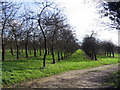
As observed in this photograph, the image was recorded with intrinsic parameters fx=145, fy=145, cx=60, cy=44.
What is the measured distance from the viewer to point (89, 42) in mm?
46531

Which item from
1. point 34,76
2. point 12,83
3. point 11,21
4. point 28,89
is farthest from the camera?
point 11,21

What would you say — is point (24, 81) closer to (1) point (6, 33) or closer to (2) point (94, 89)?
(2) point (94, 89)

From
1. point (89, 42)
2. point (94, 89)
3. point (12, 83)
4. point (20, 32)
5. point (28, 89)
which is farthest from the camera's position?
point (89, 42)

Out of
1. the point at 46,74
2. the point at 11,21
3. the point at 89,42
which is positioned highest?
the point at 11,21

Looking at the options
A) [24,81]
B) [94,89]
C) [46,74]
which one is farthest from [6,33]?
[94,89]

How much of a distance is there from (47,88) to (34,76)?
432 centimetres

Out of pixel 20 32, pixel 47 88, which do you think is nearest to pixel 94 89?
pixel 47 88

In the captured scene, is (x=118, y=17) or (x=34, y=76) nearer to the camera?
(x=118, y=17)

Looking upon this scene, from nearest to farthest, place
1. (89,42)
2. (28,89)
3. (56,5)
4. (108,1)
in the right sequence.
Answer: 1. (28,89)
2. (108,1)
3. (56,5)
4. (89,42)

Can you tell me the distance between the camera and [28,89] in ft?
34.3

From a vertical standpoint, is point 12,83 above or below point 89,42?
below

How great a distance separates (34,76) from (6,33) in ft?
64.4

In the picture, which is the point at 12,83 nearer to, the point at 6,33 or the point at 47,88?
the point at 47,88

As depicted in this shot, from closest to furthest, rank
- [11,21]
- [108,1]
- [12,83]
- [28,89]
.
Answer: [28,89] → [12,83] → [108,1] → [11,21]
